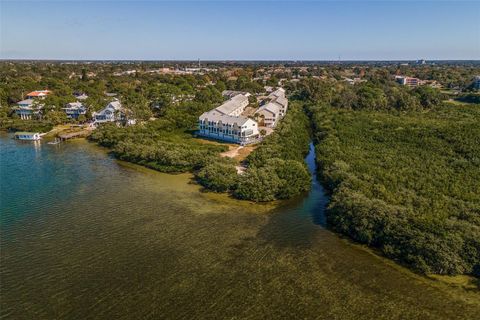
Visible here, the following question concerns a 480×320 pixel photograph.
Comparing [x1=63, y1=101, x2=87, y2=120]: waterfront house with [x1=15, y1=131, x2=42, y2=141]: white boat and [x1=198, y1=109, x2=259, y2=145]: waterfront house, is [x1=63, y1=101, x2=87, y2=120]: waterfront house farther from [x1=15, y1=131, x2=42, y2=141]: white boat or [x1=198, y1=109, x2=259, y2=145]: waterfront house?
[x1=198, y1=109, x2=259, y2=145]: waterfront house

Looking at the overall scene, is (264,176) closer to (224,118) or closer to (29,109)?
(224,118)

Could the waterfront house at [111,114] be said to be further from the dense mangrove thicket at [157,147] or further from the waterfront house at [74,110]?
the dense mangrove thicket at [157,147]

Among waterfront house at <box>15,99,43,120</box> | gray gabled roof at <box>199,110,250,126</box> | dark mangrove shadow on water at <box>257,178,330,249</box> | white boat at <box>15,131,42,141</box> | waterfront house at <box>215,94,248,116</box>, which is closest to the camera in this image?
dark mangrove shadow on water at <box>257,178,330,249</box>

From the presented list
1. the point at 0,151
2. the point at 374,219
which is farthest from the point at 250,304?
the point at 0,151

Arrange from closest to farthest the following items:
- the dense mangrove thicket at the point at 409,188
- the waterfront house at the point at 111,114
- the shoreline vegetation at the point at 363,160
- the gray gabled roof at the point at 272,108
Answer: the dense mangrove thicket at the point at 409,188
the shoreline vegetation at the point at 363,160
the waterfront house at the point at 111,114
the gray gabled roof at the point at 272,108

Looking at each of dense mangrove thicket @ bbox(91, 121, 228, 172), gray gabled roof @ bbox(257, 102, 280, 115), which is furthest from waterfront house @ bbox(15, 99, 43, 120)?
gray gabled roof @ bbox(257, 102, 280, 115)

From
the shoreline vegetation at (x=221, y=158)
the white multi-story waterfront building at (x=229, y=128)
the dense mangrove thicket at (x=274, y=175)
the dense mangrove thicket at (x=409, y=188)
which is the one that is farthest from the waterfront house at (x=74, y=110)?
the dense mangrove thicket at (x=409, y=188)
